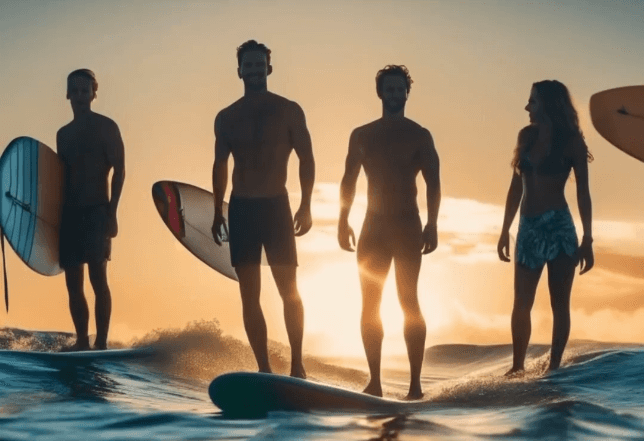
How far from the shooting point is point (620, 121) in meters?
9.52

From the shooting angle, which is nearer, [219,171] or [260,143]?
[260,143]

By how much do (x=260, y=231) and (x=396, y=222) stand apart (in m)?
1.06

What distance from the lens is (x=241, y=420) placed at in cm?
607

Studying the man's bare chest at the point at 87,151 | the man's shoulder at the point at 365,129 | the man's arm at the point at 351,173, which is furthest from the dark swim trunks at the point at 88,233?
the man's shoulder at the point at 365,129

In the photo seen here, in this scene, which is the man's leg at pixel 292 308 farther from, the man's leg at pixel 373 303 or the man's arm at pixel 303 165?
the man's leg at pixel 373 303

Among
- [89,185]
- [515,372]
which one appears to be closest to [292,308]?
[515,372]

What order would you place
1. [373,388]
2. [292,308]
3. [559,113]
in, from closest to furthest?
[373,388], [292,308], [559,113]

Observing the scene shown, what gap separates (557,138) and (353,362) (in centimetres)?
877

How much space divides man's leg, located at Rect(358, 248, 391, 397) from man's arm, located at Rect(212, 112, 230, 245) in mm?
1206

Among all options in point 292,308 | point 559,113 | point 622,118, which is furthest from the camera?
point 622,118

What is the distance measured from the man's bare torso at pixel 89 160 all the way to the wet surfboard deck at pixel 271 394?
357cm

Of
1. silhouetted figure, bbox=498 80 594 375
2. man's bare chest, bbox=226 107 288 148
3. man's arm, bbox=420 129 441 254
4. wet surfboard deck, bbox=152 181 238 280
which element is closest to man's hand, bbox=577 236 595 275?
silhouetted figure, bbox=498 80 594 375

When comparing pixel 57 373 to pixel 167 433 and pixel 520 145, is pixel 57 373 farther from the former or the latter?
pixel 520 145

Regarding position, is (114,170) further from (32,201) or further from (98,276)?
(32,201)
